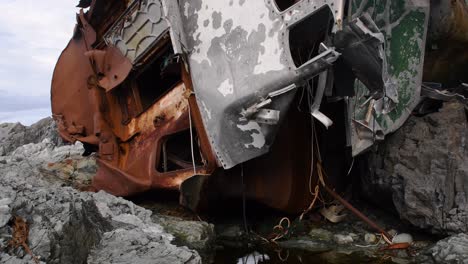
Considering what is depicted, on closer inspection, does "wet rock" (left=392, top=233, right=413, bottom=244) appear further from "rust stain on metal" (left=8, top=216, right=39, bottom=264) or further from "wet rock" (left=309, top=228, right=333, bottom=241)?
"rust stain on metal" (left=8, top=216, right=39, bottom=264)

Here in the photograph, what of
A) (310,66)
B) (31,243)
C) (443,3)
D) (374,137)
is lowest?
(31,243)

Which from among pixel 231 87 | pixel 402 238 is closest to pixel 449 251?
pixel 402 238

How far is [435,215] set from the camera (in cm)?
382

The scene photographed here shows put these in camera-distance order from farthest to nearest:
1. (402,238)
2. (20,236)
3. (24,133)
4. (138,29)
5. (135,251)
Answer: (24,133) < (138,29) < (402,238) < (135,251) < (20,236)

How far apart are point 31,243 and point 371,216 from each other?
312 centimetres

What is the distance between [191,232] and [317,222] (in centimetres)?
130

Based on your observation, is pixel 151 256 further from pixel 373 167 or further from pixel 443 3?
pixel 443 3

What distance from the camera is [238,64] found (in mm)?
3490

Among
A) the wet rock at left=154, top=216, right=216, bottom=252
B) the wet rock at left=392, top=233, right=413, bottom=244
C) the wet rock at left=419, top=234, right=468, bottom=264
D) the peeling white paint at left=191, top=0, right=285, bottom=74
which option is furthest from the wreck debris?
the wet rock at left=419, top=234, right=468, bottom=264

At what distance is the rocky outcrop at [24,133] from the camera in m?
10.6

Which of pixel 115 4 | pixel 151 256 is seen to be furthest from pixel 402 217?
pixel 115 4

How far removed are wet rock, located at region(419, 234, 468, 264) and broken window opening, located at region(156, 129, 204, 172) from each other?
1.93 metres

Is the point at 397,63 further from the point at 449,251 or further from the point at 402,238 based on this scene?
the point at 449,251

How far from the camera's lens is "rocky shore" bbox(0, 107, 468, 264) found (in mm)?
2717
